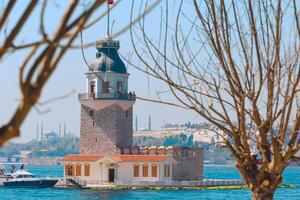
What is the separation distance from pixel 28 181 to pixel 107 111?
8.13 metres

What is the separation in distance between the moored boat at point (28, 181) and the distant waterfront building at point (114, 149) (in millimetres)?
1764

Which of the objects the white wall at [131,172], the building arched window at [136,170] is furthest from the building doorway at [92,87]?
the building arched window at [136,170]

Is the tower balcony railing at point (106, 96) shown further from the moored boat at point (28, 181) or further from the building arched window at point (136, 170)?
the moored boat at point (28, 181)

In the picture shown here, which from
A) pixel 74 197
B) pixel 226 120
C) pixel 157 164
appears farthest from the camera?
pixel 157 164

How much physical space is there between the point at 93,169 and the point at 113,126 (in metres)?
3.74

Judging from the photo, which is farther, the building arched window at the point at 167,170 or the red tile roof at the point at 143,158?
the building arched window at the point at 167,170

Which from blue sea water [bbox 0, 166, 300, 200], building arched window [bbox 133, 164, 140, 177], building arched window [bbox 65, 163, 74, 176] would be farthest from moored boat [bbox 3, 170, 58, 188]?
building arched window [bbox 133, 164, 140, 177]

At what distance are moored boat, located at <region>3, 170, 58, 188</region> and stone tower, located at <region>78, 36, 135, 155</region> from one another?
3.37 m

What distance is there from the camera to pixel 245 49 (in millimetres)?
9602

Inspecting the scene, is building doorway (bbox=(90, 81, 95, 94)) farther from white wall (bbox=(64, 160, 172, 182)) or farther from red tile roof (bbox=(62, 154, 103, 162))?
white wall (bbox=(64, 160, 172, 182))

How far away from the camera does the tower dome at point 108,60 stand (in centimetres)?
6688

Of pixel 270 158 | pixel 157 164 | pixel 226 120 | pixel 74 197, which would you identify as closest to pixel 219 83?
pixel 226 120

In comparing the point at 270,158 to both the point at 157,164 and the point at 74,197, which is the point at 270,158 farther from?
the point at 157,164

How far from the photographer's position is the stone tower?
6781 centimetres
